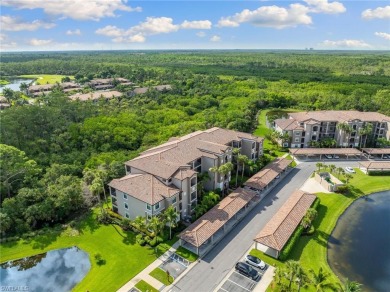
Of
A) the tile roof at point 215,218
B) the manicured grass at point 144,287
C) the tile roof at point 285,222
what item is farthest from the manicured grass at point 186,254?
the tile roof at point 285,222

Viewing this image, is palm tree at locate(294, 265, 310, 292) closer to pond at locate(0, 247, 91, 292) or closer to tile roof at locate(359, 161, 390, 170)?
pond at locate(0, 247, 91, 292)

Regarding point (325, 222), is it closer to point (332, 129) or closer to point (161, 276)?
point (161, 276)

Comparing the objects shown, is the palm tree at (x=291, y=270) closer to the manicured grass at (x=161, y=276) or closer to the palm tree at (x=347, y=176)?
the manicured grass at (x=161, y=276)

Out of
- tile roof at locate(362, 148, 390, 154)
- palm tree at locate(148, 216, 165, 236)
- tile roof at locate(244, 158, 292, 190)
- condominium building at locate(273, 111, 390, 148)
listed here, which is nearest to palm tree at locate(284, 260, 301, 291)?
palm tree at locate(148, 216, 165, 236)

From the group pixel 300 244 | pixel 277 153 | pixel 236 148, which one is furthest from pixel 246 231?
pixel 277 153

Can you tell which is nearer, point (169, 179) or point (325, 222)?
point (169, 179)

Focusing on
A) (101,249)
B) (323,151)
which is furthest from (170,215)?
(323,151)

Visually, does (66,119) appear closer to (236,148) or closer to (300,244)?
(236,148)
